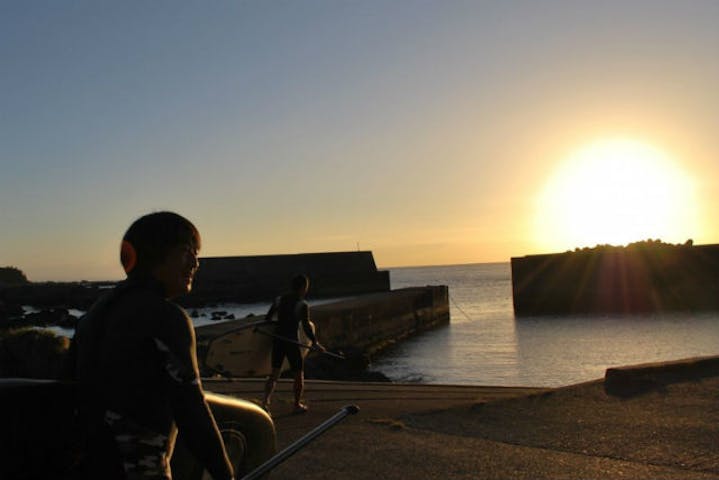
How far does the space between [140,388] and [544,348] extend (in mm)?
30517

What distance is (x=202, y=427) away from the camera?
2.19 meters

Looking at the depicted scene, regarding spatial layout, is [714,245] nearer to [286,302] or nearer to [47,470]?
[286,302]

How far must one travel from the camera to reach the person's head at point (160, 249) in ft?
7.73

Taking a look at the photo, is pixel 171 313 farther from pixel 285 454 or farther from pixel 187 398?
pixel 285 454

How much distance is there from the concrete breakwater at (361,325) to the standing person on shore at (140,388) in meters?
12.9

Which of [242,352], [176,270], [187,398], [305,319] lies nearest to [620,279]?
[242,352]

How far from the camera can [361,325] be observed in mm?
32938

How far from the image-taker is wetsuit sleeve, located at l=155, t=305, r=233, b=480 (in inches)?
85.3

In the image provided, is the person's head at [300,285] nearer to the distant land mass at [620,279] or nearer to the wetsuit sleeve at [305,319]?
the wetsuit sleeve at [305,319]

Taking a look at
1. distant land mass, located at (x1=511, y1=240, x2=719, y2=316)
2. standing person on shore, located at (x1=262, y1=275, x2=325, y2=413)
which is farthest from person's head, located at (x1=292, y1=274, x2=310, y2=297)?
distant land mass, located at (x1=511, y1=240, x2=719, y2=316)

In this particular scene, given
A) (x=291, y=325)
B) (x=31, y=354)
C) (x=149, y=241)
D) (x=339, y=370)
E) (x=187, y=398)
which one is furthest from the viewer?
(x=339, y=370)

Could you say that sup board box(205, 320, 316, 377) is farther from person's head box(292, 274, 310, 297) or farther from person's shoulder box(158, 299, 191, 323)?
person's shoulder box(158, 299, 191, 323)

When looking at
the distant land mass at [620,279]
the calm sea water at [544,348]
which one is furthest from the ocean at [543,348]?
the distant land mass at [620,279]

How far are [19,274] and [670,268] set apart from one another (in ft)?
433
